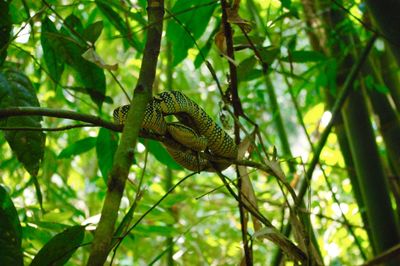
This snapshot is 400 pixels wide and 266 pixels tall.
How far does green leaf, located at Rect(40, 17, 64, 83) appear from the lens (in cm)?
143

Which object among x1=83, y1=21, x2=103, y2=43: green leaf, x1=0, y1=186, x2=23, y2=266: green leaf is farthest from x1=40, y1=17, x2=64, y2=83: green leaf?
x1=0, y1=186, x2=23, y2=266: green leaf

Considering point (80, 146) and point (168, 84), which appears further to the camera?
point (168, 84)

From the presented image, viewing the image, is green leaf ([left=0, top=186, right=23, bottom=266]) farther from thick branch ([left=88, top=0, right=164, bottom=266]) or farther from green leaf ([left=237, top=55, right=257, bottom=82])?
green leaf ([left=237, top=55, right=257, bottom=82])

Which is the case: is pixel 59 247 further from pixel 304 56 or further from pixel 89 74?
pixel 304 56

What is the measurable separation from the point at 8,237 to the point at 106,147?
586mm

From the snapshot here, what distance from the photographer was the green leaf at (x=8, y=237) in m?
0.92

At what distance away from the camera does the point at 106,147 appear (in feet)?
4.96

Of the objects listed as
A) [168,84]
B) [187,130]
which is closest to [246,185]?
[187,130]

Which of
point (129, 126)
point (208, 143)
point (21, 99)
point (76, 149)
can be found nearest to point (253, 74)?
point (208, 143)

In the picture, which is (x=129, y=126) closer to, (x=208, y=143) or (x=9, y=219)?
(x=9, y=219)

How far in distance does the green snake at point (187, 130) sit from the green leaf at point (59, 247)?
0.87 feet

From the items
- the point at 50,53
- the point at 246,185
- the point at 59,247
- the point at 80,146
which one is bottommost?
the point at 59,247

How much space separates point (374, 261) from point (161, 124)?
69 centimetres

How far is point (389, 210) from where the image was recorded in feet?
6.12
